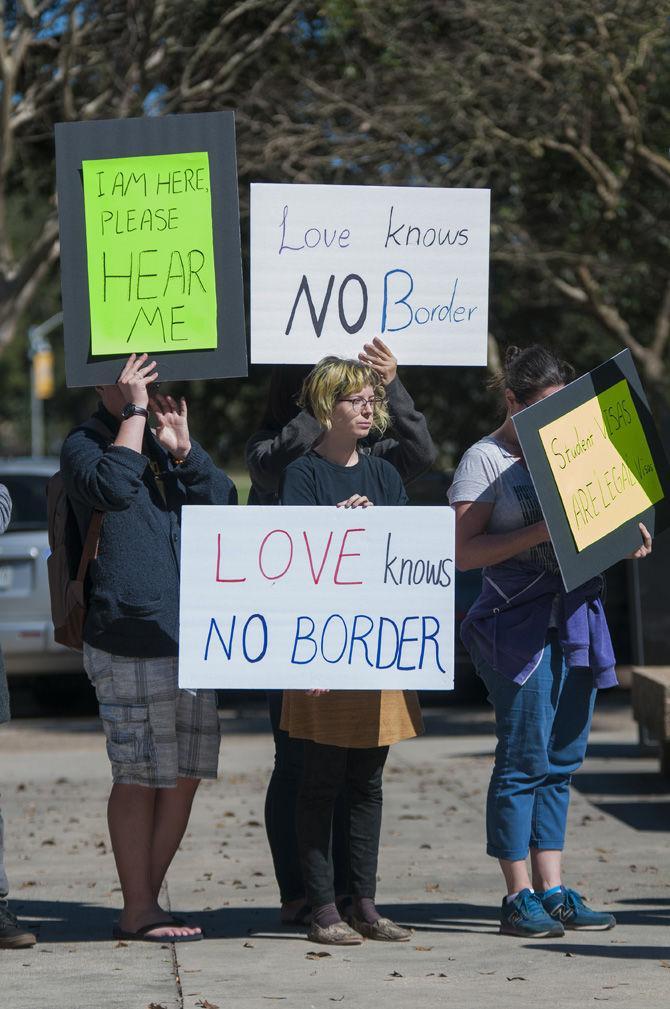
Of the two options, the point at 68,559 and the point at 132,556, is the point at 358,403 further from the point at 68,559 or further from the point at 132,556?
the point at 68,559

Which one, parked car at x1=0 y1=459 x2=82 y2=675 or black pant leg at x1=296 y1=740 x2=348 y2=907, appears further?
parked car at x1=0 y1=459 x2=82 y2=675

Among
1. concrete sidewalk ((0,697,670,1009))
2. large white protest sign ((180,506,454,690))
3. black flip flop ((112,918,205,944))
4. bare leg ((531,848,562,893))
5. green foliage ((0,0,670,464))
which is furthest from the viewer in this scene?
green foliage ((0,0,670,464))

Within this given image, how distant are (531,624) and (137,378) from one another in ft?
4.97

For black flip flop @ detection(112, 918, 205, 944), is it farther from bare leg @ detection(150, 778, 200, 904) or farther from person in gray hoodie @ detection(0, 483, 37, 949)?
person in gray hoodie @ detection(0, 483, 37, 949)

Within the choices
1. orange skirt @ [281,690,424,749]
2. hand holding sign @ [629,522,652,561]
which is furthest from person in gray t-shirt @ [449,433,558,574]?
orange skirt @ [281,690,424,749]

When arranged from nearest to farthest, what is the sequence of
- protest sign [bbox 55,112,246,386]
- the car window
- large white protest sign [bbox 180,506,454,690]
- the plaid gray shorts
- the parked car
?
large white protest sign [bbox 180,506,454,690] → protest sign [bbox 55,112,246,386] → the plaid gray shorts → the parked car → the car window

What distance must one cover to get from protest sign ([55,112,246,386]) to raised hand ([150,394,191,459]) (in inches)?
9.0

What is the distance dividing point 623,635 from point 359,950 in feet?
27.7

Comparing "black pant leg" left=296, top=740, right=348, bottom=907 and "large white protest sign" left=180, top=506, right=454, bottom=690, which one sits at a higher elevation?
"large white protest sign" left=180, top=506, right=454, bottom=690

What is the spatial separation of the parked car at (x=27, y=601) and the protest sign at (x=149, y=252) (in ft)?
23.0

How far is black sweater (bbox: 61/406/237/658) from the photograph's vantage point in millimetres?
5391

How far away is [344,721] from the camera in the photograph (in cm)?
537

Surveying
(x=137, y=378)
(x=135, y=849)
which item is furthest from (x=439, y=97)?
(x=135, y=849)

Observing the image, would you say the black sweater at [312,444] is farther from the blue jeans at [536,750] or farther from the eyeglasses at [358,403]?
the blue jeans at [536,750]
